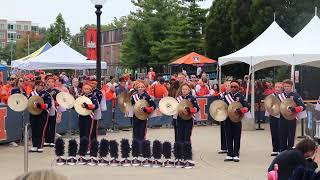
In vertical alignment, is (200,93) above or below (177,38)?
below

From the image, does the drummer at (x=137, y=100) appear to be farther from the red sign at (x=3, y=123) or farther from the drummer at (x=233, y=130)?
the red sign at (x=3, y=123)

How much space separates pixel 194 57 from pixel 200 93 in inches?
422

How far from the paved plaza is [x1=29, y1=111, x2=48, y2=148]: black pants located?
12.8 inches

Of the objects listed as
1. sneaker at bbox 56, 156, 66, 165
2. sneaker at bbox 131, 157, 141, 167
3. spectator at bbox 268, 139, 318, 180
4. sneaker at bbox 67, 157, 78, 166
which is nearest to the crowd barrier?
sneaker at bbox 131, 157, 141, 167

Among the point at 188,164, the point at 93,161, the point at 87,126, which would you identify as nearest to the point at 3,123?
the point at 87,126

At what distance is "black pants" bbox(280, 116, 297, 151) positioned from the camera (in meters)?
13.2

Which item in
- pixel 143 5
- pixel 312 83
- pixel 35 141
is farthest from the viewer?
pixel 143 5

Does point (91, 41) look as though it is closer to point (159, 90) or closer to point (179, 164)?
point (159, 90)

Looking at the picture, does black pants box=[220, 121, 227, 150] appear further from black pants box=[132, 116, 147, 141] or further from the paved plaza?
black pants box=[132, 116, 147, 141]

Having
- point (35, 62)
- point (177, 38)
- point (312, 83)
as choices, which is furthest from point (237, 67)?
point (35, 62)

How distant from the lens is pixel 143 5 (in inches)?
2074

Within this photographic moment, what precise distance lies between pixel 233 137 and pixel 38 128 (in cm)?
475

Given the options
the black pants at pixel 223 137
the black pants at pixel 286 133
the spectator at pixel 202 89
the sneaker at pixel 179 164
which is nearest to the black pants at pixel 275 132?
the black pants at pixel 286 133

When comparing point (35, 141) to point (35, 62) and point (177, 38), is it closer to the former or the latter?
point (35, 62)
